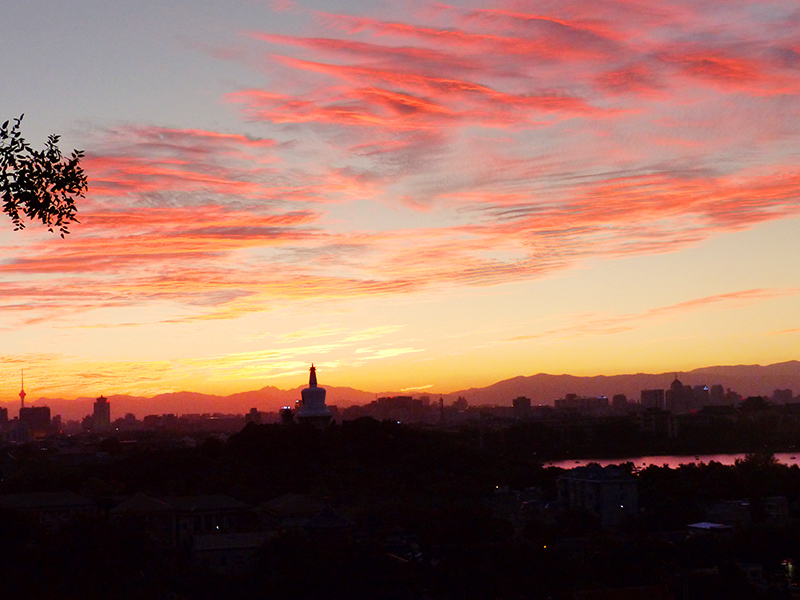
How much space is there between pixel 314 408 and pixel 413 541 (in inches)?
1294

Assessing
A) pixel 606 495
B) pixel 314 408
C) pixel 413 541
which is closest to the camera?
pixel 413 541

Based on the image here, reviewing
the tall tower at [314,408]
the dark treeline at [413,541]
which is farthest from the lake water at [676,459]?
the dark treeline at [413,541]

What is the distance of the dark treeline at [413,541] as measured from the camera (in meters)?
24.1

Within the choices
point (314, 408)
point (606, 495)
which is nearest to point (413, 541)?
point (606, 495)

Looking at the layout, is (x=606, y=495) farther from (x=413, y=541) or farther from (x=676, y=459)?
(x=676, y=459)

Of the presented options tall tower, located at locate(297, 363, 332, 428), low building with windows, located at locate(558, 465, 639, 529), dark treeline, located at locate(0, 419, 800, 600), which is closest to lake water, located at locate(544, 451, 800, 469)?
tall tower, located at locate(297, 363, 332, 428)

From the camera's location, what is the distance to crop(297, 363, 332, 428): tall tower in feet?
207

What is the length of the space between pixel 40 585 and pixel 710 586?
14952mm

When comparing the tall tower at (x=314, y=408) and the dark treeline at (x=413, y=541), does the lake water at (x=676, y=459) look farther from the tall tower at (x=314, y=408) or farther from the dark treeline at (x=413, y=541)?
the dark treeline at (x=413, y=541)

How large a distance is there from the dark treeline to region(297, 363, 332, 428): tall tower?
276 inches

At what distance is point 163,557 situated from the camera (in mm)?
29766

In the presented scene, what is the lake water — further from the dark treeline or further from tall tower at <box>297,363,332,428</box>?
the dark treeline

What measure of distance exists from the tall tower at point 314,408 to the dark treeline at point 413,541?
700cm

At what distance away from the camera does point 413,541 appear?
32.0m
